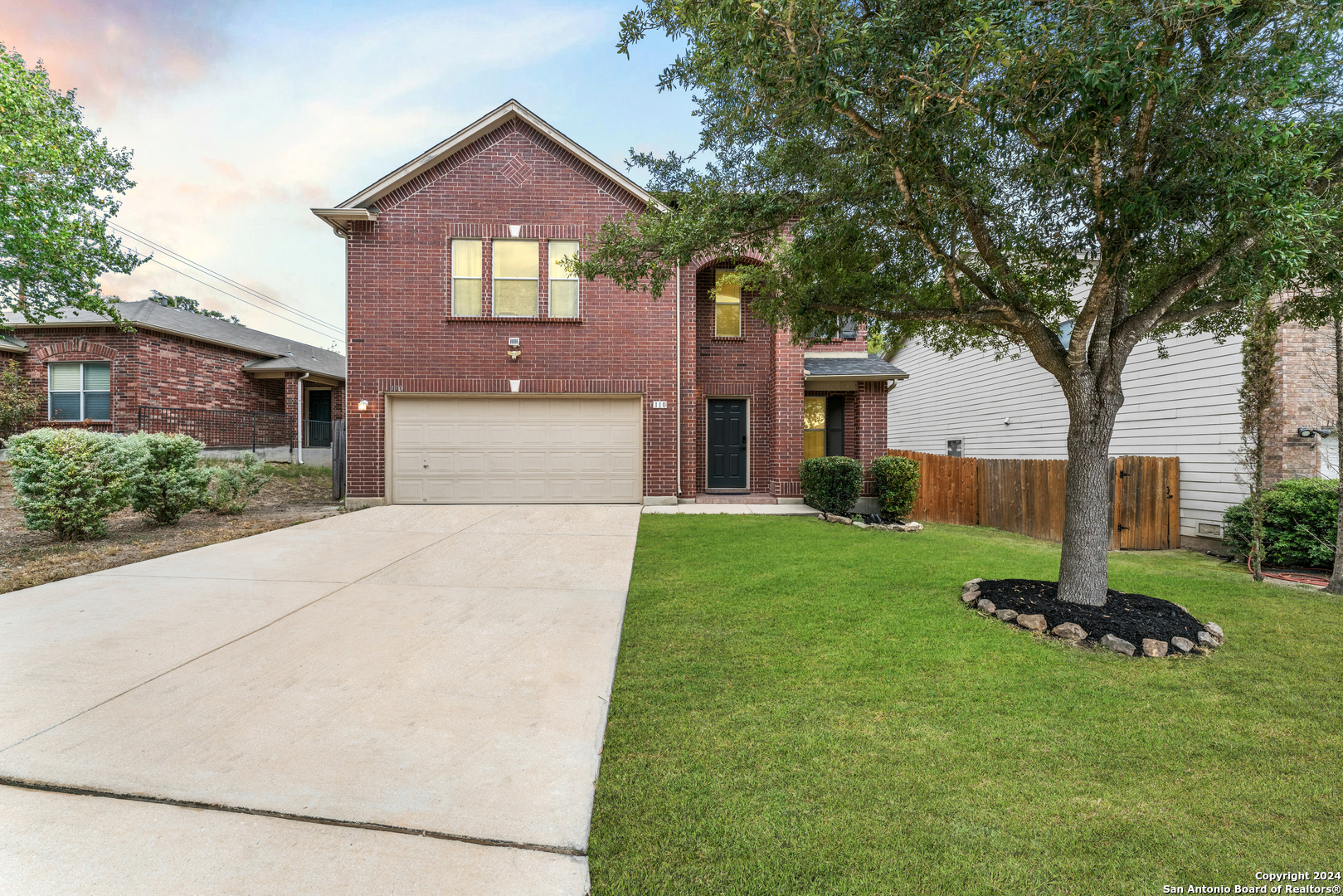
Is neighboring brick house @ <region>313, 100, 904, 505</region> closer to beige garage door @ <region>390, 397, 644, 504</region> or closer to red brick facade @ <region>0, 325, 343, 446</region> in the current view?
beige garage door @ <region>390, 397, 644, 504</region>

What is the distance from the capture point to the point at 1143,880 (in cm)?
198

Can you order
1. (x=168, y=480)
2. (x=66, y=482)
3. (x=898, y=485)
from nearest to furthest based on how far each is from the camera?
(x=66, y=482) < (x=168, y=480) < (x=898, y=485)

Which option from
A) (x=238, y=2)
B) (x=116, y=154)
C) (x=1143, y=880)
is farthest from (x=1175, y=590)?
(x=116, y=154)

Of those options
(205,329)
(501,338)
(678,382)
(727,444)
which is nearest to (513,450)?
(501,338)

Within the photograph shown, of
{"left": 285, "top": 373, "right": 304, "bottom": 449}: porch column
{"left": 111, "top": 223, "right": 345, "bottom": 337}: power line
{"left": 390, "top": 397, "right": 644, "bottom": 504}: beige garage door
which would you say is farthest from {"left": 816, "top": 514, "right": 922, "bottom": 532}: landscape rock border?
{"left": 111, "top": 223, "right": 345, "bottom": 337}: power line

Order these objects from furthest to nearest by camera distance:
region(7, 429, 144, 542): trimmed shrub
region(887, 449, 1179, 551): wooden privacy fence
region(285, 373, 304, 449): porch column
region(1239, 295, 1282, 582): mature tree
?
region(285, 373, 304, 449): porch column
region(887, 449, 1179, 551): wooden privacy fence
region(7, 429, 144, 542): trimmed shrub
region(1239, 295, 1282, 582): mature tree

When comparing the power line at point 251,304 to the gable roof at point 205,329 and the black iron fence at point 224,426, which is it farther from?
the black iron fence at point 224,426

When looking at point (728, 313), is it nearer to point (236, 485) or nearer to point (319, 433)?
point (236, 485)

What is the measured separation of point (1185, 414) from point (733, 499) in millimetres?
8261

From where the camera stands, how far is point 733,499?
12.7 m

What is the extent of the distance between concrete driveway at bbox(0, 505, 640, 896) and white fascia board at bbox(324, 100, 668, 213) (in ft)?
27.2

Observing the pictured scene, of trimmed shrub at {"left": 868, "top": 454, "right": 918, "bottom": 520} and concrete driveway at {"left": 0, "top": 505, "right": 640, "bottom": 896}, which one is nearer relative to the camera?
concrete driveway at {"left": 0, "top": 505, "right": 640, "bottom": 896}

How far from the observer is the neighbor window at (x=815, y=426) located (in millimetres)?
13914

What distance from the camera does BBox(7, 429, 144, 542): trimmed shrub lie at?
7.29 m
